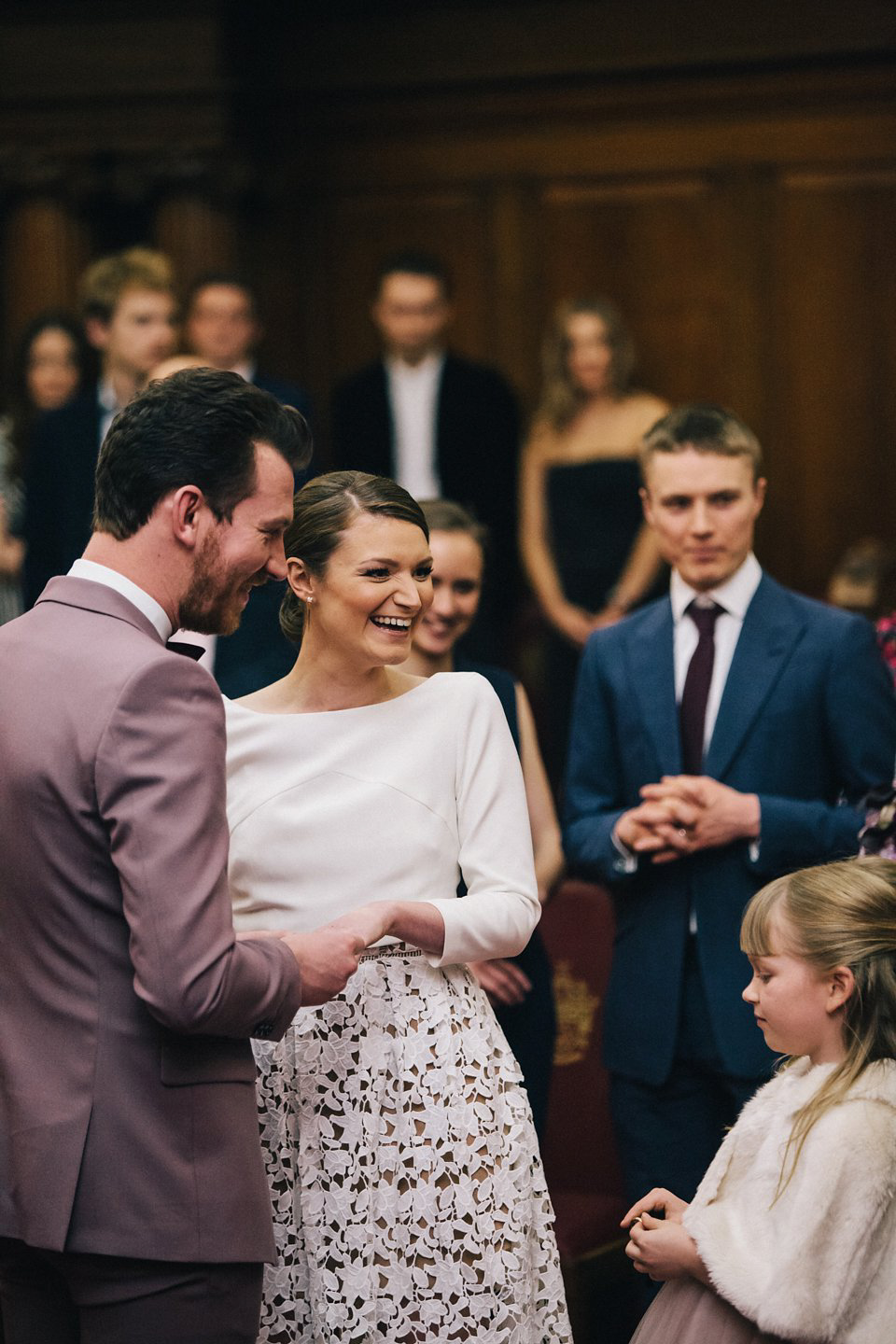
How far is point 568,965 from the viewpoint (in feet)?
13.5

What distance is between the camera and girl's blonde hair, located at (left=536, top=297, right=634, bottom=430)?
581 centimetres

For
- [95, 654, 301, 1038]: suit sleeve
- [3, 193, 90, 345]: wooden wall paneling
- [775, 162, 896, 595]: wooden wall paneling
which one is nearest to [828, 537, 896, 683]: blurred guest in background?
[775, 162, 896, 595]: wooden wall paneling

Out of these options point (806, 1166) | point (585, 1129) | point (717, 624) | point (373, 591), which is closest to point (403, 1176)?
point (806, 1166)

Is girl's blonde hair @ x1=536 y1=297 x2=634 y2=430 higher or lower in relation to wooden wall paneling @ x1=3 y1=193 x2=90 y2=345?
lower

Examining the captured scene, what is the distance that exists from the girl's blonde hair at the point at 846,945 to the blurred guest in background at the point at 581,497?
3.09m

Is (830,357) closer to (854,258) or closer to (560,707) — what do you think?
(854,258)

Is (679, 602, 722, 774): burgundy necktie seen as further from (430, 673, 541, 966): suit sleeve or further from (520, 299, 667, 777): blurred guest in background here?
(520, 299, 667, 777): blurred guest in background

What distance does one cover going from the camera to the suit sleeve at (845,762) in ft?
9.64

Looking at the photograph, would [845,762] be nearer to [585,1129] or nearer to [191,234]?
[585,1129]

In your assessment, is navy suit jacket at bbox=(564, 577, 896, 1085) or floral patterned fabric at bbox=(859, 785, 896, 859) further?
navy suit jacket at bbox=(564, 577, 896, 1085)

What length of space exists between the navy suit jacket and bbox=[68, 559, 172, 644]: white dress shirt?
119cm

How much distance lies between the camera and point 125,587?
2.09 m

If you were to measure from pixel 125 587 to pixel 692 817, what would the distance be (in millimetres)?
1186

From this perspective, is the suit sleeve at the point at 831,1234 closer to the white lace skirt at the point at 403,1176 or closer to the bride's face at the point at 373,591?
the white lace skirt at the point at 403,1176
